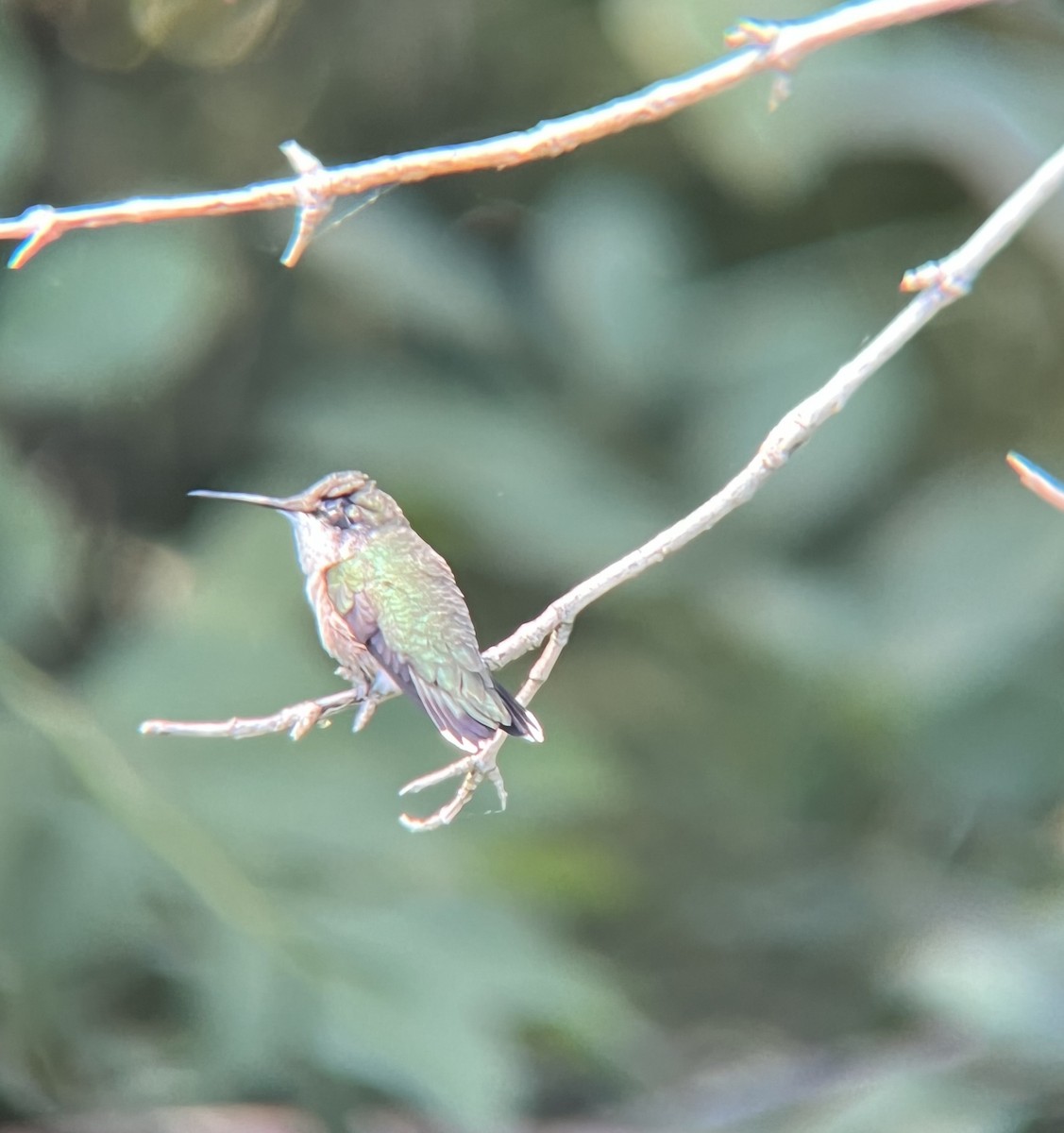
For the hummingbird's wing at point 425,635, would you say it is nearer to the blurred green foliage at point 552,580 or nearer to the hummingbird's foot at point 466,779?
the hummingbird's foot at point 466,779

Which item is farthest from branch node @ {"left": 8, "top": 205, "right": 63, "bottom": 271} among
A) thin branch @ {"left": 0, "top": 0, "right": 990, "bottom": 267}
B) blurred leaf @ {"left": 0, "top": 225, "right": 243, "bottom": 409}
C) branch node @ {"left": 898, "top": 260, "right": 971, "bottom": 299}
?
blurred leaf @ {"left": 0, "top": 225, "right": 243, "bottom": 409}

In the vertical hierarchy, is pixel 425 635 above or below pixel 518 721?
above

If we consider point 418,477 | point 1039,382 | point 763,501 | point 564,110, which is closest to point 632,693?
point 763,501

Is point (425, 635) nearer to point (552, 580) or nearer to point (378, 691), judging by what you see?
point (378, 691)

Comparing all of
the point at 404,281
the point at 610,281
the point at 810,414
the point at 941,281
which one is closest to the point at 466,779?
the point at 810,414

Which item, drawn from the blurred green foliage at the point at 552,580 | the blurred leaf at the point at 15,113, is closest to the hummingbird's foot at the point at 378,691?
the blurred green foliage at the point at 552,580

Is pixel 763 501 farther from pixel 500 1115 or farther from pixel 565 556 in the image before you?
pixel 500 1115
